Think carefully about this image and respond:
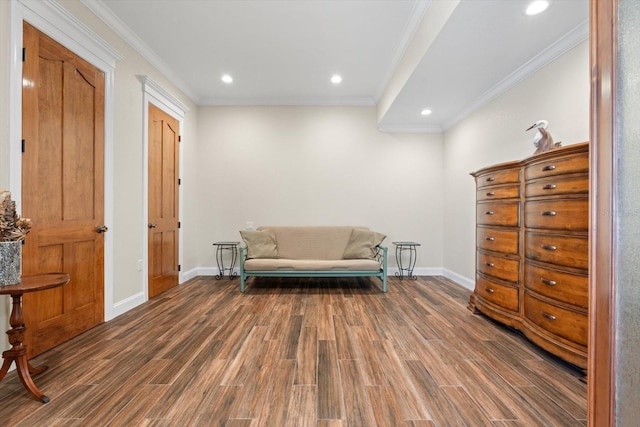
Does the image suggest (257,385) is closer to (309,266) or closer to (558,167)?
(309,266)

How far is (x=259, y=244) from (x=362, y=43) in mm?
2919

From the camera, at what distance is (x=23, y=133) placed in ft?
6.47

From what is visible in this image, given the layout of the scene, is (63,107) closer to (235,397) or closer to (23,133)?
(23,133)

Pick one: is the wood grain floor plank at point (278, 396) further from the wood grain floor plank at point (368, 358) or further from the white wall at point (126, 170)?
the white wall at point (126, 170)

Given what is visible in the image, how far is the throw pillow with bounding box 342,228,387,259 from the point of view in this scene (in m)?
4.14

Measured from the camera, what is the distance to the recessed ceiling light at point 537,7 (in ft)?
6.47

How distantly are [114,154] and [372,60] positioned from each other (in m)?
3.16

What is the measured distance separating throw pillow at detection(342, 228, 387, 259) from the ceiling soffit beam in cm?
187

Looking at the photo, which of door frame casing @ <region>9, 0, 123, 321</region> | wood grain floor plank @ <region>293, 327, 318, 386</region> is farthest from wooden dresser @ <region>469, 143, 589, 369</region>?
door frame casing @ <region>9, 0, 123, 321</region>

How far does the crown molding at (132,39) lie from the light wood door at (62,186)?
1.91 feet

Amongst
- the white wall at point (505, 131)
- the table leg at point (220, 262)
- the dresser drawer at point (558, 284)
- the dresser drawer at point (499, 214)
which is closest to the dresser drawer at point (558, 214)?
the dresser drawer at point (499, 214)

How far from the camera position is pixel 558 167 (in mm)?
1999

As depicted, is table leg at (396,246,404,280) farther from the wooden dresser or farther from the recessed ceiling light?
the recessed ceiling light

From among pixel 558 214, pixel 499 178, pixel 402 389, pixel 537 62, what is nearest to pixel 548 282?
pixel 558 214
